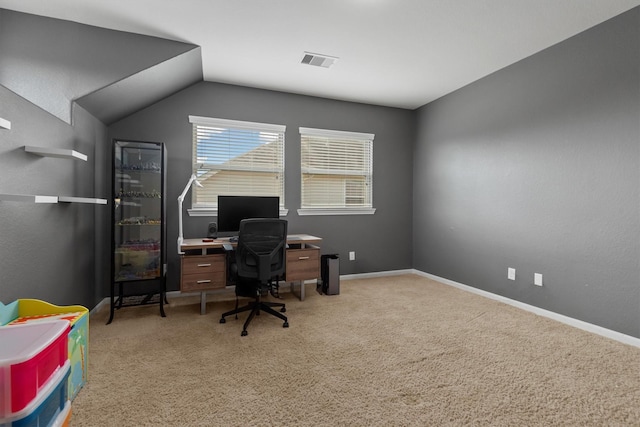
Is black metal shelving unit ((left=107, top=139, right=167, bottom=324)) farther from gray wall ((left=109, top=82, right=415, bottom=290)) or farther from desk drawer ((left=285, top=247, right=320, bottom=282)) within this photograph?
desk drawer ((left=285, top=247, right=320, bottom=282))

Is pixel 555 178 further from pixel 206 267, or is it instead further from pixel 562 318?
pixel 206 267

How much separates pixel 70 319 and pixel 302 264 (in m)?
2.16

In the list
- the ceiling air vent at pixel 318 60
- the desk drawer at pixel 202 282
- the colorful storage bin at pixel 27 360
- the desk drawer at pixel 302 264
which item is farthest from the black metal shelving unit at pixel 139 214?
the colorful storage bin at pixel 27 360

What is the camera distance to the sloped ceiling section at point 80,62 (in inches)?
93.7

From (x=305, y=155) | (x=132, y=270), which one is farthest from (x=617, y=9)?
(x=132, y=270)

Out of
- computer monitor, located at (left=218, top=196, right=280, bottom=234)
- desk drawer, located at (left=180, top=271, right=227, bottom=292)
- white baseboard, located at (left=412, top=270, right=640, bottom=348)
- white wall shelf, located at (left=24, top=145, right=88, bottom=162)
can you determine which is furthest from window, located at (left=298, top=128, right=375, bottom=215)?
white wall shelf, located at (left=24, top=145, right=88, bottom=162)

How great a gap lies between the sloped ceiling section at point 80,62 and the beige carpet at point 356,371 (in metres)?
2.10

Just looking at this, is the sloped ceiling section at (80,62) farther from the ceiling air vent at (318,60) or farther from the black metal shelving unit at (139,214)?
the ceiling air vent at (318,60)

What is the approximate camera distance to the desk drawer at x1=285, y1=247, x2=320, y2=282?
349cm

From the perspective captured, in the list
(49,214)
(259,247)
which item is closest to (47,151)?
(49,214)

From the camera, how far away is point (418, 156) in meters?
4.90

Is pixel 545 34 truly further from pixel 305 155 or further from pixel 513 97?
pixel 305 155

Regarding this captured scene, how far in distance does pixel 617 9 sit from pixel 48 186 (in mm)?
4760

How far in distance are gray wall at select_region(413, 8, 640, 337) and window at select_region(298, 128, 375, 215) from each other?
1.16m
